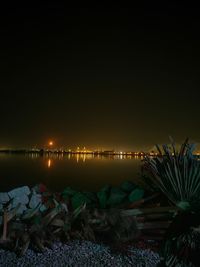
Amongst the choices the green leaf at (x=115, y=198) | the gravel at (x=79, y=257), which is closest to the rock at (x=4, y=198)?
the gravel at (x=79, y=257)

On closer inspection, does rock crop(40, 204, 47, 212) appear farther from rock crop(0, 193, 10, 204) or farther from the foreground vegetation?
rock crop(0, 193, 10, 204)

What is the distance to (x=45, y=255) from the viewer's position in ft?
17.1

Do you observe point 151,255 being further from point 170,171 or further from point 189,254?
point 170,171

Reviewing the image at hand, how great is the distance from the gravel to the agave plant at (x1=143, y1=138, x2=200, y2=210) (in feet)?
3.24

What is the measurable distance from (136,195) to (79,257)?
2.03 meters

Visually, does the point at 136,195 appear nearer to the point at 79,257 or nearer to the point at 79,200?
the point at 79,200

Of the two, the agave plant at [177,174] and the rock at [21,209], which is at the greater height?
the agave plant at [177,174]

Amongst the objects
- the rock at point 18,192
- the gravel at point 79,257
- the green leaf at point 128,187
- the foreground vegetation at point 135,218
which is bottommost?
the gravel at point 79,257

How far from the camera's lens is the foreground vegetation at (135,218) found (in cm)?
553

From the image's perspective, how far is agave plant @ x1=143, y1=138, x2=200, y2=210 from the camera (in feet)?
19.8

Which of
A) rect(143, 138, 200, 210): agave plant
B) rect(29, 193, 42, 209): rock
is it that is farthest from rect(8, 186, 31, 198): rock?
rect(143, 138, 200, 210): agave plant

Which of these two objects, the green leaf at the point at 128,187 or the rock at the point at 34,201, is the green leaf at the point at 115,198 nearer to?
the green leaf at the point at 128,187

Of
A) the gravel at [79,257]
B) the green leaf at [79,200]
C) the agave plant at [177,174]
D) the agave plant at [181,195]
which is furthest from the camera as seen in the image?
the green leaf at [79,200]

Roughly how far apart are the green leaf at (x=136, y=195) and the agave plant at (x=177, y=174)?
0.60m
